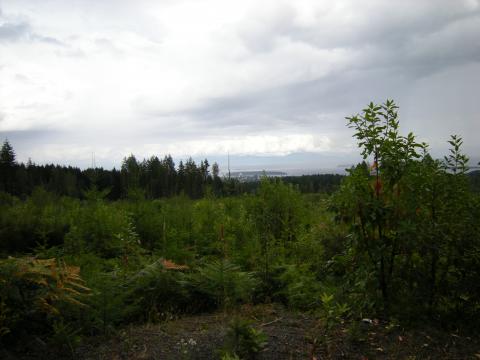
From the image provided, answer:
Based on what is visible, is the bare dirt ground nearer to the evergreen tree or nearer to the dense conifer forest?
the dense conifer forest

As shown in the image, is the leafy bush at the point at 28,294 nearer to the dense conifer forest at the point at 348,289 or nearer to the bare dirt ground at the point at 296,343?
the dense conifer forest at the point at 348,289

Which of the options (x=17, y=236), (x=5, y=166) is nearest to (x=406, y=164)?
(x=17, y=236)

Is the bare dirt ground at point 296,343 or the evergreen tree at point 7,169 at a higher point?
the evergreen tree at point 7,169

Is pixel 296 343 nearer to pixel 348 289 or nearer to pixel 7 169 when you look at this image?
pixel 348 289

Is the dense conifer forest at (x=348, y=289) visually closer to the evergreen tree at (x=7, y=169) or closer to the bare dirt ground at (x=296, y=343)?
the bare dirt ground at (x=296, y=343)

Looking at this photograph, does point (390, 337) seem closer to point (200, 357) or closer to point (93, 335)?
point (200, 357)

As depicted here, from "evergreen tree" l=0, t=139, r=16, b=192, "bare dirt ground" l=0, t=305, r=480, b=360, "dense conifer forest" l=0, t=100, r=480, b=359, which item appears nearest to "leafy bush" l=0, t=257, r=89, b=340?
"dense conifer forest" l=0, t=100, r=480, b=359

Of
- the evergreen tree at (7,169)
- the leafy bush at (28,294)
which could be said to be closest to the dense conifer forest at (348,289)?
the leafy bush at (28,294)

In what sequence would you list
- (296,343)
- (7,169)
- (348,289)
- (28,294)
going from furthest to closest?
1. (7,169)
2. (348,289)
3. (296,343)
4. (28,294)

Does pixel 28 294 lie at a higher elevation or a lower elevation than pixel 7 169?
lower

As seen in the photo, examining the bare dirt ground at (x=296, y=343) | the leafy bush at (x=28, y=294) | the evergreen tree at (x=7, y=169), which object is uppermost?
the evergreen tree at (x=7, y=169)

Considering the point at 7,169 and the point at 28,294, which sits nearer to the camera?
the point at 28,294

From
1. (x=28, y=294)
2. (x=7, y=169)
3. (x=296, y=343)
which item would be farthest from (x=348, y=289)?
(x=7, y=169)

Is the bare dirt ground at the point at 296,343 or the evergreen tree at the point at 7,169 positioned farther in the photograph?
the evergreen tree at the point at 7,169
